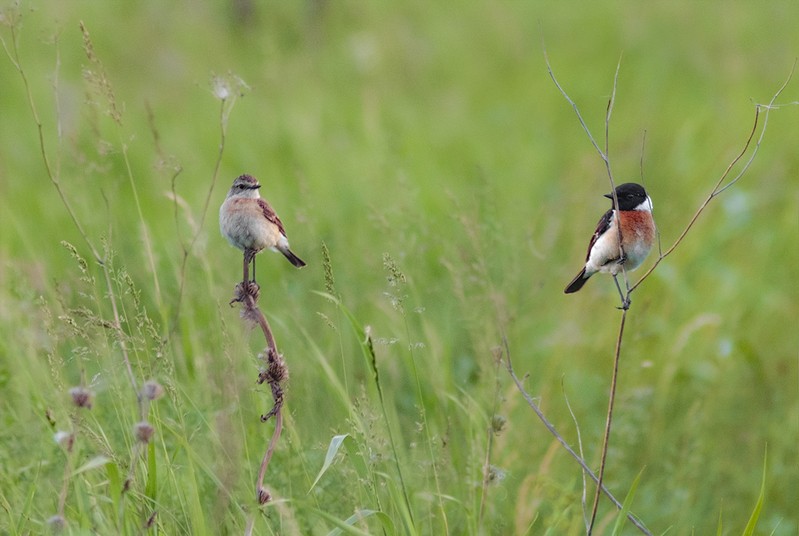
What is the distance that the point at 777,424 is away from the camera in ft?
15.0

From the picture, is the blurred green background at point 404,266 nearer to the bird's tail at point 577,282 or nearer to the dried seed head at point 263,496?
the dried seed head at point 263,496

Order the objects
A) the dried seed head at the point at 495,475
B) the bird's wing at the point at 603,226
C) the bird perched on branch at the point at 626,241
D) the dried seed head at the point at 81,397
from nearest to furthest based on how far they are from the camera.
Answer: the dried seed head at the point at 81,397 → the bird perched on branch at the point at 626,241 → the bird's wing at the point at 603,226 → the dried seed head at the point at 495,475

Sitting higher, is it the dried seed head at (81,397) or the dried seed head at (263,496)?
the dried seed head at (81,397)

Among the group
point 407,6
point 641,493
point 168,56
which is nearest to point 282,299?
point 641,493

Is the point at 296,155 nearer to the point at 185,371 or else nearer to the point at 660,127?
the point at 660,127

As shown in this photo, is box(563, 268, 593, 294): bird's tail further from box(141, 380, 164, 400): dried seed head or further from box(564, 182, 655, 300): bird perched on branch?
box(141, 380, 164, 400): dried seed head

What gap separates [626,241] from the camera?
2.08 m

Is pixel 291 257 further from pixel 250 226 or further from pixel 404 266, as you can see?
pixel 404 266

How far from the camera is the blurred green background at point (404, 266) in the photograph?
2787 mm

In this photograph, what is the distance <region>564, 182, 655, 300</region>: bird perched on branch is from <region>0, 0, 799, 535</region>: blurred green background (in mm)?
287

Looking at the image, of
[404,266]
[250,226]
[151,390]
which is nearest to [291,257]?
[250,226]

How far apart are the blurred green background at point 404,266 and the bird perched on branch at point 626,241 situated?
287 millimetres

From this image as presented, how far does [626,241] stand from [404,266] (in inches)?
79.6

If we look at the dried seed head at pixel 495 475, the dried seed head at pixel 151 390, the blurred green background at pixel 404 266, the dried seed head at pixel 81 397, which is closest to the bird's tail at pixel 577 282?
the blurred green background at pixel 404 266
